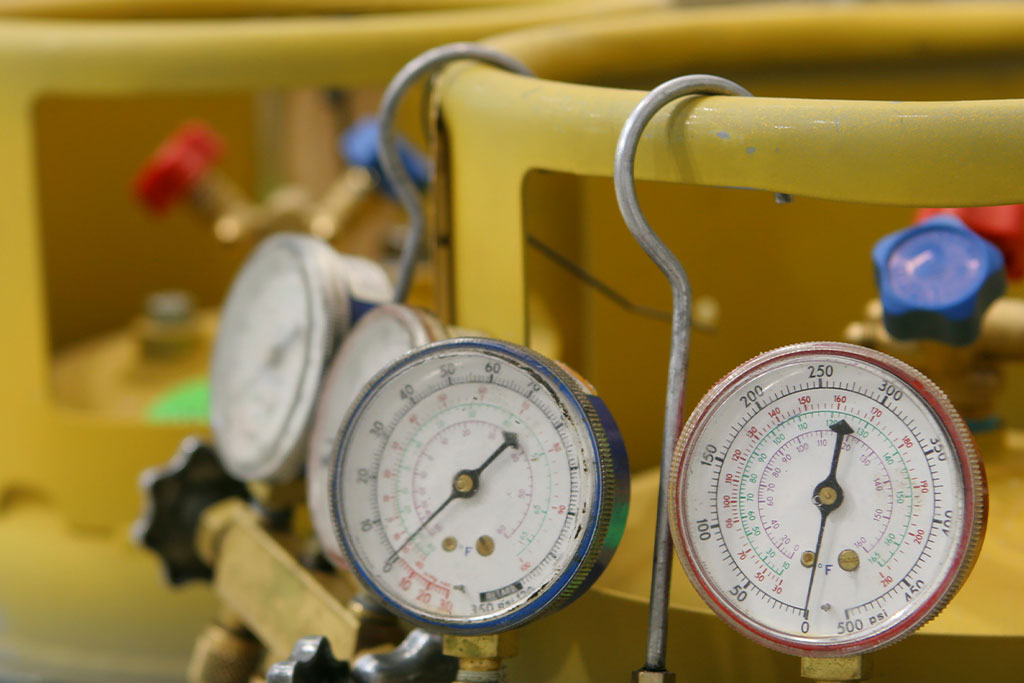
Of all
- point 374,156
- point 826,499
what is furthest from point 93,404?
point 826,499

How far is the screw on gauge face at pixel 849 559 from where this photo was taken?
0.78m

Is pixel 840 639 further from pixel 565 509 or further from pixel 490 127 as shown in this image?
pixel 490 127

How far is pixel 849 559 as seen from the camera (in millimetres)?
782

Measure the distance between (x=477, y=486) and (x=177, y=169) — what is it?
942mm

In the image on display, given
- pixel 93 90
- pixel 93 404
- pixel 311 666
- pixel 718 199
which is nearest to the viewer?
pixel 311 666

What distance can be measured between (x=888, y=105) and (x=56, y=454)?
3.12ft

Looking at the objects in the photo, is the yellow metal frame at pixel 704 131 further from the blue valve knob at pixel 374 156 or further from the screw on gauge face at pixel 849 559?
the blue valve knob at pixel 374 156

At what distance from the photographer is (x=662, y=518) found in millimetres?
835

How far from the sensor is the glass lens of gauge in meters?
1.07

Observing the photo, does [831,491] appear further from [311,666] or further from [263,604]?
[263,604]

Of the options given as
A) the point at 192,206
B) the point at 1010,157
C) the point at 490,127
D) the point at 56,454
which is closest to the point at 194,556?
the point at 56,454

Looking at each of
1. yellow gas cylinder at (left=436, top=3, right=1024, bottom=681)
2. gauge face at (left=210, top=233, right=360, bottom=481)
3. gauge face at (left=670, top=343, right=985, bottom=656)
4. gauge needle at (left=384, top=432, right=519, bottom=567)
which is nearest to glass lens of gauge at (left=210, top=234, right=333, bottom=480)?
gauge face at (left=210, top=233, right=360, bottom=481)

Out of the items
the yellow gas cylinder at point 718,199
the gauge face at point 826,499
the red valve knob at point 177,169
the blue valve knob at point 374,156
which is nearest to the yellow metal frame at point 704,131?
the yellow gas cylinder at point 718,199

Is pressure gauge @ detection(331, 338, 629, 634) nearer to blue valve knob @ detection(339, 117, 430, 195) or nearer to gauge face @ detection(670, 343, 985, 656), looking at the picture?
gauge face @ detection(670, 343, 985, 656)
